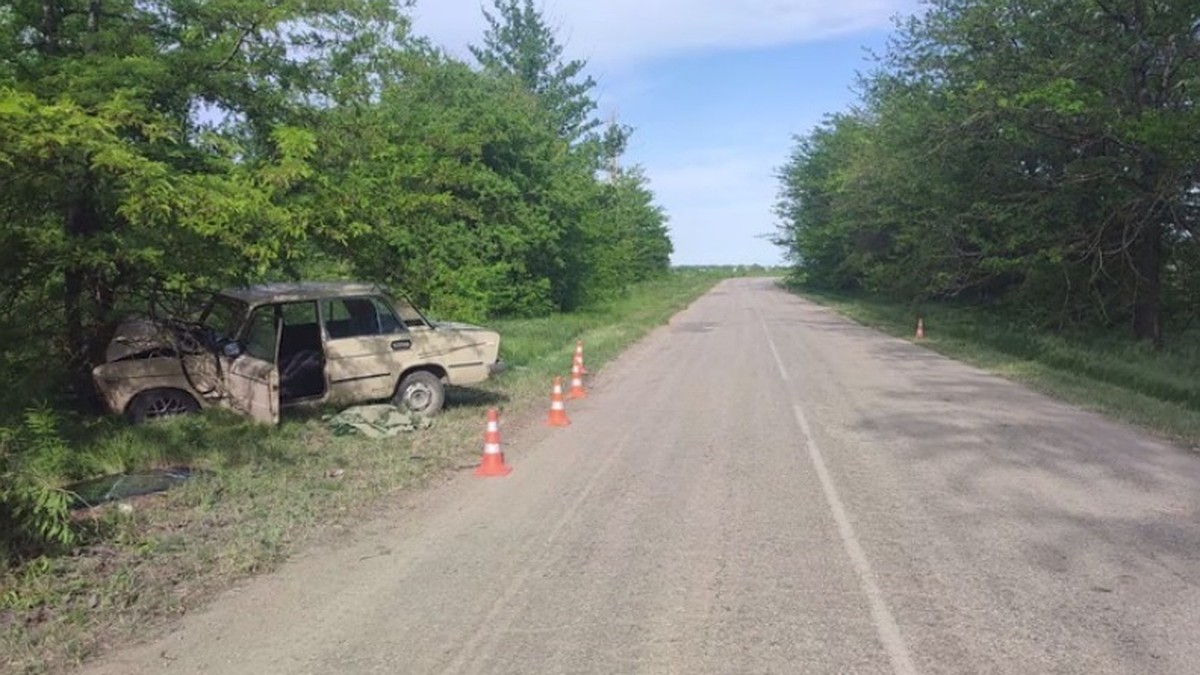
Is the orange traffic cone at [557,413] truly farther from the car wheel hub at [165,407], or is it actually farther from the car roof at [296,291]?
the car wheel hub at [165,407]

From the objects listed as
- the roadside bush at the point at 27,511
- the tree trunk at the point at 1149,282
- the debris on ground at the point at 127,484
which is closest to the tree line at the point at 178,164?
the debris on ground at the point at 127,484

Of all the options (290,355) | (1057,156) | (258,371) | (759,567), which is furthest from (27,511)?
(1057,156)

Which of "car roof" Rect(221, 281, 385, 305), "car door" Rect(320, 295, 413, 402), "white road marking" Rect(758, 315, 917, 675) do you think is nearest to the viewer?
"white road marking" Rect(758, 315, 917, 675)

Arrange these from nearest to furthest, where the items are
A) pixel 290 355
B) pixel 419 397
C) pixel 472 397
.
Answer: pixel 290 355, pixel 419 397, pixel 472 397

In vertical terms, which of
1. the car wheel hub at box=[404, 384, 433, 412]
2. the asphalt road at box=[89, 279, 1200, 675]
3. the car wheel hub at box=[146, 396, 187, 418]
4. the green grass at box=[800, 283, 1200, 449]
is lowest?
the green grass at box=[800, 283, 1200, 449]

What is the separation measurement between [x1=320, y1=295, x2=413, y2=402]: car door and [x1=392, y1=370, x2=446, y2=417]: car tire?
0.60 ft

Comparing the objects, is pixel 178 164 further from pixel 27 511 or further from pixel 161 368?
pixel 27 511

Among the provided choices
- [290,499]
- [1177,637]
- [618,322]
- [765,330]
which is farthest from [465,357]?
[618,322]

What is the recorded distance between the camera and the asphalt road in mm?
4504

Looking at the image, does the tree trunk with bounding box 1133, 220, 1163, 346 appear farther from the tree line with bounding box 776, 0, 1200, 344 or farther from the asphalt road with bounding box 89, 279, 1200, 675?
the asphalt road with bounding box 89, 279, 1200, 675

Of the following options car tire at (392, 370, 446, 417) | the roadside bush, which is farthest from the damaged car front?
the roadside bush

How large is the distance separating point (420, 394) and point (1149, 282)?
64.8 feet

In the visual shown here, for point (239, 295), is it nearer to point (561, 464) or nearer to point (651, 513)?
point (561, 464)

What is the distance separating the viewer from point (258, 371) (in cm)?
992
